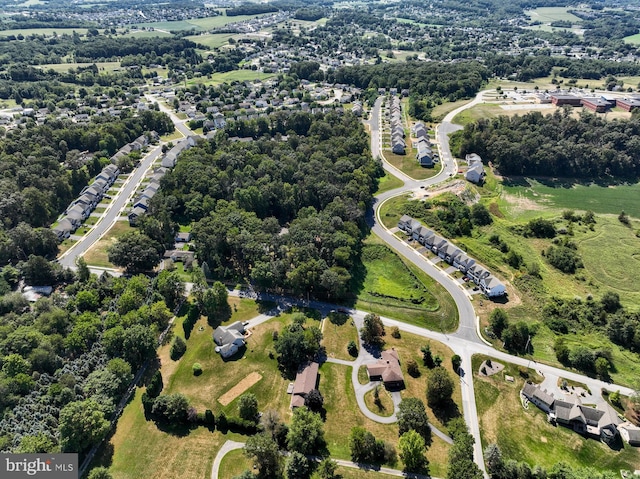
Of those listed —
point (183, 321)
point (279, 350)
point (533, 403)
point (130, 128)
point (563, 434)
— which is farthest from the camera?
point (130, 128)

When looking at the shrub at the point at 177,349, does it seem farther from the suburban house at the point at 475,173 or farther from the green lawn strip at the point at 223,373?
the suburban house at the point at 475,173

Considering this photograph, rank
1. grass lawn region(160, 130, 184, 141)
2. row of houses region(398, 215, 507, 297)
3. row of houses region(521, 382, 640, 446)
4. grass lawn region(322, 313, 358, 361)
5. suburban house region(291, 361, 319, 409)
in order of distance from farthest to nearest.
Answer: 1. grass lawn region(160, 130, 184, 141)
2. row of houses region(398, 215, 507, 297)
3. grass lawn region(322, 313, 358, 361)
4. suburban house region(291, 361, 319, 409)
5. row of houses region(521, 382, 640, 446)

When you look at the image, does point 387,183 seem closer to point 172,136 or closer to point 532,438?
point 532,438

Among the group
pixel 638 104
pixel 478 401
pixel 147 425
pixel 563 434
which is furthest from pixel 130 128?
pixel 638 104

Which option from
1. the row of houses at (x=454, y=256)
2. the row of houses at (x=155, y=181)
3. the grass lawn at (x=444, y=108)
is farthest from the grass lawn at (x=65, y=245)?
the grass lawn at (x=444, y=108)

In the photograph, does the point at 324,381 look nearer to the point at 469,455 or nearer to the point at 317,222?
the point at 469,455

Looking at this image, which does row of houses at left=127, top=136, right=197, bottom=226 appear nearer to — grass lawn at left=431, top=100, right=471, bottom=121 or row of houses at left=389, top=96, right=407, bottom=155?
row of houses at left=389, top=96, right=407, bottom=155

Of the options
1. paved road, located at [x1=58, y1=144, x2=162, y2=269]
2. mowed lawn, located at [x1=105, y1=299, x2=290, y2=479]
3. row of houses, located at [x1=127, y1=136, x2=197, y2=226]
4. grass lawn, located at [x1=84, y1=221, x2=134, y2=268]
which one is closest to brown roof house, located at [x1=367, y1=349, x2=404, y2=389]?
mowed lawn, located at [x1=105, y1=299, x2=290, y2=479]
